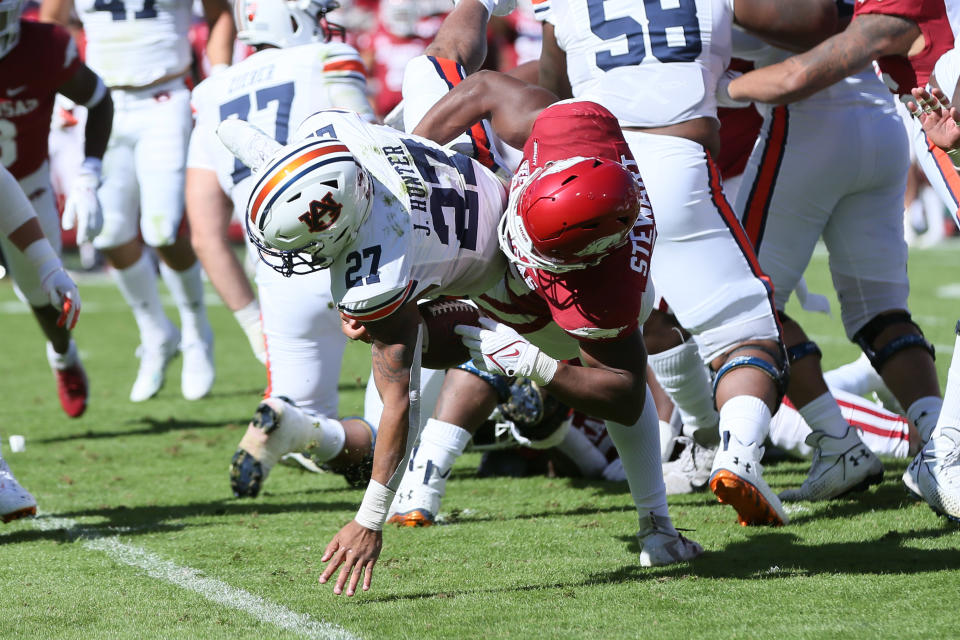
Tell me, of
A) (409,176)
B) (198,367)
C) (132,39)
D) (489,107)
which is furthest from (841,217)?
(132,39)

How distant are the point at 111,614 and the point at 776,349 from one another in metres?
2.07

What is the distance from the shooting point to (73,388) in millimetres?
6039

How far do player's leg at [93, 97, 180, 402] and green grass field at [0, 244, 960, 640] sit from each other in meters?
1.42

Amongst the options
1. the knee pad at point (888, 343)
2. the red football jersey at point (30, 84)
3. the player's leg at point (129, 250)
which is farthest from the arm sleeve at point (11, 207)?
the knee pad at point (888, 343)

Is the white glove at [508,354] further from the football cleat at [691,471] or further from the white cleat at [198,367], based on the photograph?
the white cleat at [198,367]

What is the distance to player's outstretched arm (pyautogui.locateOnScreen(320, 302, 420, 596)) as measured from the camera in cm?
297

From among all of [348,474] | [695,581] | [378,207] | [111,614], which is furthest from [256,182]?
[348,474]

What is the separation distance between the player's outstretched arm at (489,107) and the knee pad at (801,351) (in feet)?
4.22

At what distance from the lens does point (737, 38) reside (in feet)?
13.4

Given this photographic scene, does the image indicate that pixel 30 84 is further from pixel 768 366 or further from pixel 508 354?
pixel 768 366

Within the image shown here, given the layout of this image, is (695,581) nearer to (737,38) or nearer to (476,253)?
(476,253)

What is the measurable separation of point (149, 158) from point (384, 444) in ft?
13.8

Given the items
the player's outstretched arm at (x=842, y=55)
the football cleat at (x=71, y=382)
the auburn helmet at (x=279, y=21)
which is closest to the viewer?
the player's outstretched arm at (x=842, y=55)

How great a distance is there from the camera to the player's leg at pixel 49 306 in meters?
5.44
